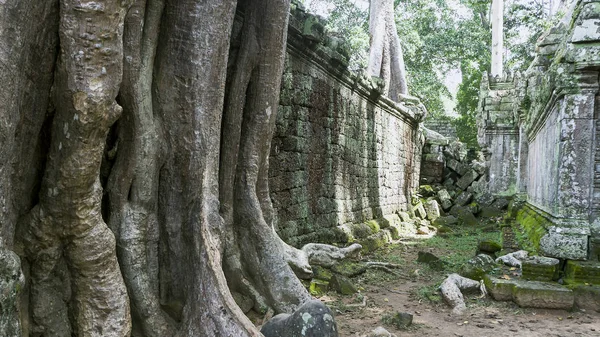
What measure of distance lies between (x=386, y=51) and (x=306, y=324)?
1184 cm

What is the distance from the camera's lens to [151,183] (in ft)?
9.54

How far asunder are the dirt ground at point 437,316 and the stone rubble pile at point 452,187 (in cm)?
671

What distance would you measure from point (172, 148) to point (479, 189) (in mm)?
12335

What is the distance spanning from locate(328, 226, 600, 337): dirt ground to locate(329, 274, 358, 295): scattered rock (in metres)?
0.09

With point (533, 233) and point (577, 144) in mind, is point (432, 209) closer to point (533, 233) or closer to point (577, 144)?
point (533, 233)

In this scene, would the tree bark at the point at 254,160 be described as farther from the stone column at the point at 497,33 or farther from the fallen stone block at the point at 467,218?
the stone column at the point at 497,33

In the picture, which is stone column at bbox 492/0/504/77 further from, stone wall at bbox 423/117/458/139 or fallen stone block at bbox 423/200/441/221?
fallen stone block at bbox 423/200/441/221

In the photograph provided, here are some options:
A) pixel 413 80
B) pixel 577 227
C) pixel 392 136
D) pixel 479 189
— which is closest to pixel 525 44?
pixel 413 80

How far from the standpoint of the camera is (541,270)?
195 inches

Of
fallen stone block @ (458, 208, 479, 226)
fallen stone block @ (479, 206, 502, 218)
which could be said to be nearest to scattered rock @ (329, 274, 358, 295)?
fallen stone block @ (458, 208, 479, 226)

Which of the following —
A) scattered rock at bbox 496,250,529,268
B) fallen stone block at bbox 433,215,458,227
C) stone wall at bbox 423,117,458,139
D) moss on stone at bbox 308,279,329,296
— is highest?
stone wall at bbox 423,117,458,139

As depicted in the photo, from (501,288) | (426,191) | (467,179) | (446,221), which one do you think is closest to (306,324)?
(501,288)

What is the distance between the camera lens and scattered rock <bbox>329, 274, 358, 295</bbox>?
4828mm

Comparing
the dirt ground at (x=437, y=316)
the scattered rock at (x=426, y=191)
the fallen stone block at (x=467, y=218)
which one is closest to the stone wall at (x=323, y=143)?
the dirt ground at (x=437, y=316)
